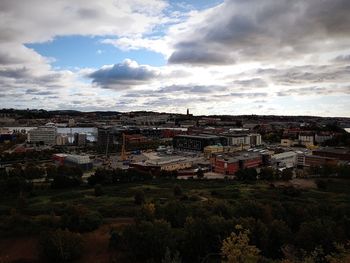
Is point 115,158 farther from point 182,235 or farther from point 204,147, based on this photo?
point 182,235

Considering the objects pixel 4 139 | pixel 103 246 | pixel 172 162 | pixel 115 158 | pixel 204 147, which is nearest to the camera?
pixel 103 246

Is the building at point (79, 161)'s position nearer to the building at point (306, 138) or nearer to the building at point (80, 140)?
the building at point (80, 140)

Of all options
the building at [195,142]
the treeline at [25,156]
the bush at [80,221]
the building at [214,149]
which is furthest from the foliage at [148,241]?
the building at [195,142]

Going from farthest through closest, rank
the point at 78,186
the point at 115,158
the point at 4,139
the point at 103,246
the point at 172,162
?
the point at 4,139, the point at 115,158, the point at 172,162, the point at 78,186, the point at 103,246

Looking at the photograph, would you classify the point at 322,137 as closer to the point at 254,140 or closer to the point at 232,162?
the point at 254,140

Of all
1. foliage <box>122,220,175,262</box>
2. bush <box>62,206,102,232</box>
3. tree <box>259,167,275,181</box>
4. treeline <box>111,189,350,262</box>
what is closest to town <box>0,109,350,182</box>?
tree <box>259,167,275,181</box>

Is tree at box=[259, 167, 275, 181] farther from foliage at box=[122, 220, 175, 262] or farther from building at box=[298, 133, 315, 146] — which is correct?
building at box=[298, 133, 315, 146]

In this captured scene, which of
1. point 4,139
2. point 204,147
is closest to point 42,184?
point 204,147
